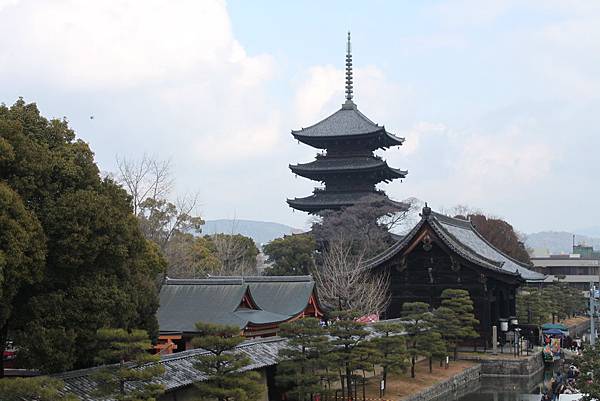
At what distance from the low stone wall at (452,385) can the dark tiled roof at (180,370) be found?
625 centimetres

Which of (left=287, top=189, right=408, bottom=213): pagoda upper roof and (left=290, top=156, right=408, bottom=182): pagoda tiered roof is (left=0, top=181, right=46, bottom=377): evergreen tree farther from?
(left=290, top=156, right=408, bottom=182): pagoda tiered roof

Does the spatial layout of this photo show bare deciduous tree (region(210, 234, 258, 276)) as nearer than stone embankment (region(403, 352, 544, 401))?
No

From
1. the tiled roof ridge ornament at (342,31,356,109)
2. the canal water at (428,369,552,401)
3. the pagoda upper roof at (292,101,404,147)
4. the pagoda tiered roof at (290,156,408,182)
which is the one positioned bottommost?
the canal water at (428,369,552,401)

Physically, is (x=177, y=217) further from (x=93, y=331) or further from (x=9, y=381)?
(x=9, y=381)

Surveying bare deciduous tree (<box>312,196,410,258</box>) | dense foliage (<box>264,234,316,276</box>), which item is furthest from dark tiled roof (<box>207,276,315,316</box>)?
bare deciduous tree (<box>312,196,410,258</box>)

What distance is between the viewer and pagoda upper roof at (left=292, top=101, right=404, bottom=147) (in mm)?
66500

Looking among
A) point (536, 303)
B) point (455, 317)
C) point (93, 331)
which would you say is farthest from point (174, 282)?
point (536, 303)

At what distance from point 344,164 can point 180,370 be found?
47.7m

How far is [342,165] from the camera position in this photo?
6638 centimetres

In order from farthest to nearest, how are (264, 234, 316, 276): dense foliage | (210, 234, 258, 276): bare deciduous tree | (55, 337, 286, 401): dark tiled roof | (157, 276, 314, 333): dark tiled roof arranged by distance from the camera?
(210, 234, 258, 276): bare deciduous tree, (264, 234, 316, 276): dense foliage, (157, 276, 314, 333): dark tiled roof, (55, 337, 286, 401): dark tiled roof

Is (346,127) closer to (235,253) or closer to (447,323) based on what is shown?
(235,253)

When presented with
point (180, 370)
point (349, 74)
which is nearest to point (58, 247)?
point (180, 370)

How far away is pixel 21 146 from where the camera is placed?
16.3 metres

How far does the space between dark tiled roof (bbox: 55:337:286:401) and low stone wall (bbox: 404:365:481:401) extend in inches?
246
